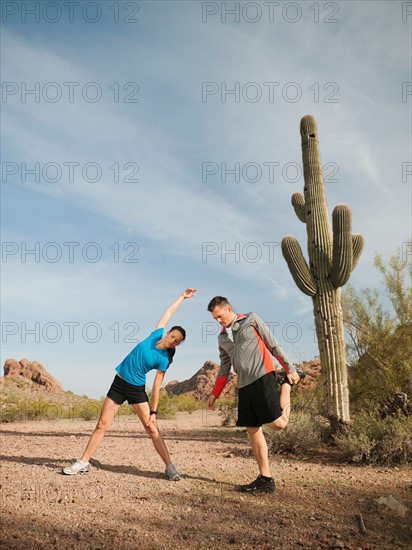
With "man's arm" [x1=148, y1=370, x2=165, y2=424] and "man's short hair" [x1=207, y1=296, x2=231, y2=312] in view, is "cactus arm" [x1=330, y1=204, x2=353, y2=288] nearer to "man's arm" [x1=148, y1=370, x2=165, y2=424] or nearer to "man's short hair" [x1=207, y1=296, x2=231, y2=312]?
"man's short hair" [x1=207, y1=296, x2=231, y2=312]

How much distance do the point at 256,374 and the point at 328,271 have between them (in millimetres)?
5410

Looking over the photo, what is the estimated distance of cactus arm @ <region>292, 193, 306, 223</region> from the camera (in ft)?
40.4

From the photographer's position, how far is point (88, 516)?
4.97 metres

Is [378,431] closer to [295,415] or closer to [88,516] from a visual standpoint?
[295,415]

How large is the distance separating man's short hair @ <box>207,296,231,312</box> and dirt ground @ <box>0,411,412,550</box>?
6.95 ft

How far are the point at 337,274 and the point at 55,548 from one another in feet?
25.3

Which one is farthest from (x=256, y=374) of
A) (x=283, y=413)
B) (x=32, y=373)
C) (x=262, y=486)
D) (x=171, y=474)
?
(x=32, y=373)

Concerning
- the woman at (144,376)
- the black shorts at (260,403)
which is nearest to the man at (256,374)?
the black shorts at (260,403)

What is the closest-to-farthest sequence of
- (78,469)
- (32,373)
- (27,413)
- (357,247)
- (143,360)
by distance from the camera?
(143,360), (78,469), (357,247), (27,413), (32,373)

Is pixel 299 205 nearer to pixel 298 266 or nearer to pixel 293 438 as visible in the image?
pixel 298 266

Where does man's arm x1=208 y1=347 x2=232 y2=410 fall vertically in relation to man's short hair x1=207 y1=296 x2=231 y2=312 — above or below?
below

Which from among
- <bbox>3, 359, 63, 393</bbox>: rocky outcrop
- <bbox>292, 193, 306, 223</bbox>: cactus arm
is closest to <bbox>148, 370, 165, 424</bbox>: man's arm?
<bbox>292, 193, 306, 223</bbox>: cactus arm

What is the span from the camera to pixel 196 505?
5.51m

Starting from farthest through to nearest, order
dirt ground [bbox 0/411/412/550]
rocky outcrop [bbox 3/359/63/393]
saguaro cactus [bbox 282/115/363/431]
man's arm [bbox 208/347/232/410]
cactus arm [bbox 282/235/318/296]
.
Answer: rocky outcrop [bbox 3/359/63/393], cactus arm [bbox 282/235/318/296], saguaro cactus [bbox 282/115/363/431], man's arm [bbox 208/347/232/410], dirt ground [bbox 0/411/412/550]
